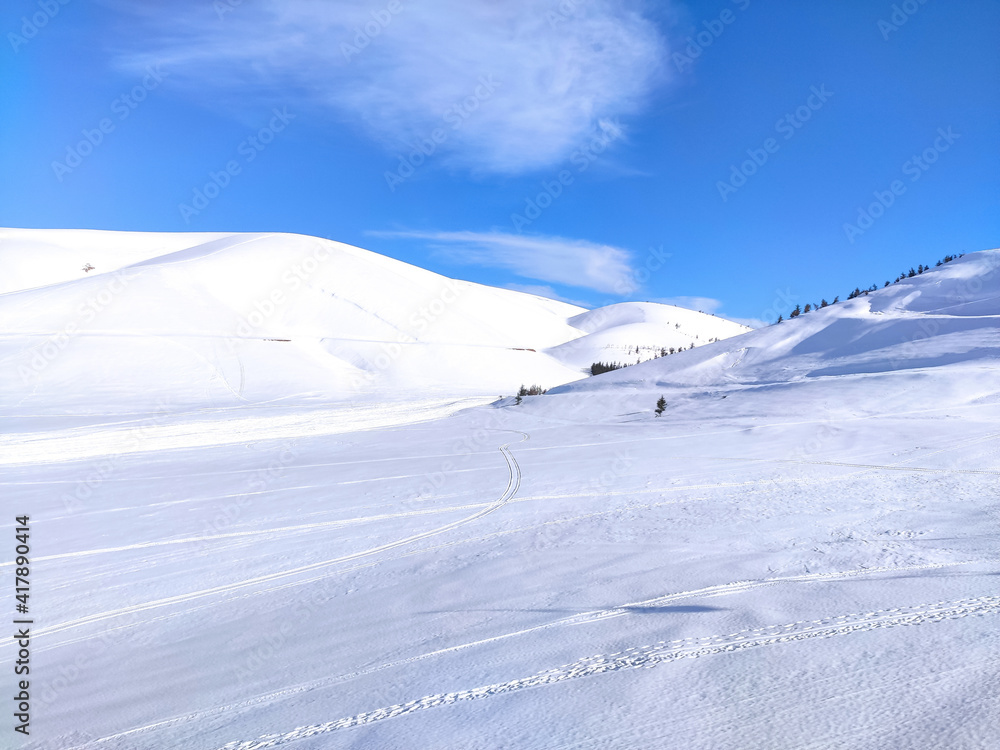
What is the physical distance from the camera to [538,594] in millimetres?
5012

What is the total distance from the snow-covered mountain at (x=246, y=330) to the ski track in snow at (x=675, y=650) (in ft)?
96.0

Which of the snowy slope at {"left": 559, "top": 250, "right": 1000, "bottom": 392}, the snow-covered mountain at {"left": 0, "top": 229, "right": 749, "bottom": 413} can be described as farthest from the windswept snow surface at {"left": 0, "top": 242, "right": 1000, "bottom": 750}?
the snow-covered mountain at {"left": 0, "top": 229, "right": 749, "bottom": 413}

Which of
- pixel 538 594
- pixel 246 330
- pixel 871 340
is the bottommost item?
pixel 538 594

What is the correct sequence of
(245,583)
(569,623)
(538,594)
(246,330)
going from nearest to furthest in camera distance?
1. (569,623)
2. (538,594)
3. (245,583)
4. (246,330)

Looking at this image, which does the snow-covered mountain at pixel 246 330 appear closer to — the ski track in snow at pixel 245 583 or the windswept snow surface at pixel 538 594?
the windswept snow surface at pixel 538 594

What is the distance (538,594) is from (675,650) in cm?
160

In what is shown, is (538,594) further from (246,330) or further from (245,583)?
(246,330)

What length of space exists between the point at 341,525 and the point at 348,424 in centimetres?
1497

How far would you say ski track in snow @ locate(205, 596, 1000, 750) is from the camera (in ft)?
10.9

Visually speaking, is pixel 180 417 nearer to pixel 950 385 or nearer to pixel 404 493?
pixel 404 493

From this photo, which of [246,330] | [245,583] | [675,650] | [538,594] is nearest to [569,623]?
[538,594]

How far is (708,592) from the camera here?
4578mm

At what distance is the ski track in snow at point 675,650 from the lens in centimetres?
332

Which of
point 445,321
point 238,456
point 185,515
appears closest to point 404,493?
point 185,515
